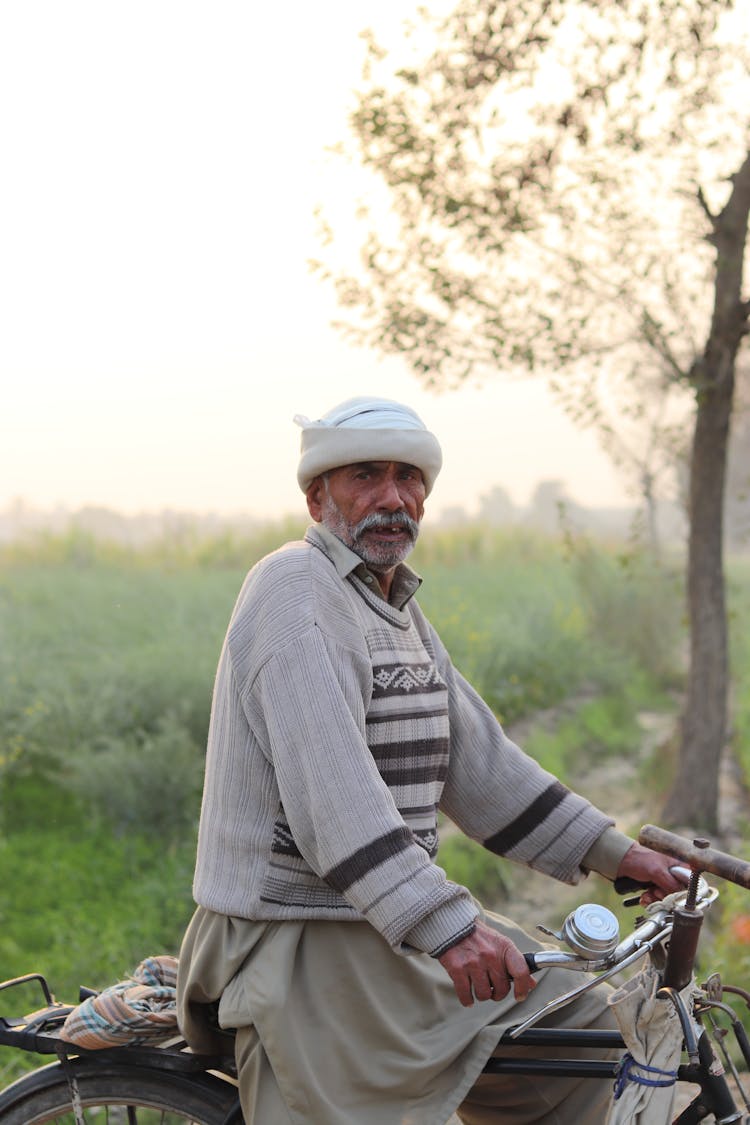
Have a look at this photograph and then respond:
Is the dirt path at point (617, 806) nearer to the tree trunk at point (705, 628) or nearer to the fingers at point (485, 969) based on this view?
the tree trunk at point (705, 628)

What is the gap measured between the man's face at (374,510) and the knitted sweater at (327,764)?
0.21 ft

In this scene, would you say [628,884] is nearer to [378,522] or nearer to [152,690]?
[378,522]

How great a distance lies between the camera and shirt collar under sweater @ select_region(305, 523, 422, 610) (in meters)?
2.47

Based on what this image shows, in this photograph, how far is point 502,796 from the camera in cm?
272

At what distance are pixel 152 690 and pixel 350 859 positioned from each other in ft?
23.1

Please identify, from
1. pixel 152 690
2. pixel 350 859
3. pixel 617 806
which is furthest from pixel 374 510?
pixel 617 806

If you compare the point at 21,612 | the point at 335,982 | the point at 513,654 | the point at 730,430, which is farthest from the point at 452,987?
the point at 21,612

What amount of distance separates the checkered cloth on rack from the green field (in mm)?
3362

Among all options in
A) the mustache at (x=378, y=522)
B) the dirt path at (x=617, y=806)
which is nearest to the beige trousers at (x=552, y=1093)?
the mustache at (x=378, y=522)

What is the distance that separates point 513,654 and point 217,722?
957 cm

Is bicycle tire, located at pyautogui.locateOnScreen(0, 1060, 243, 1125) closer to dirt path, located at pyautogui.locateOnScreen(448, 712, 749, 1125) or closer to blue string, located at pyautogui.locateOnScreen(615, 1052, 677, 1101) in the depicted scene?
blue string, located at pyautogui.locateOnScreen(615, 1052, 677, 1101)

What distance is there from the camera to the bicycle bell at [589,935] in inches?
79.0

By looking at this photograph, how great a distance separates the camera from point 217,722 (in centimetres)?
236

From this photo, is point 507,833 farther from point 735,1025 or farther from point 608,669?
point 608,669
